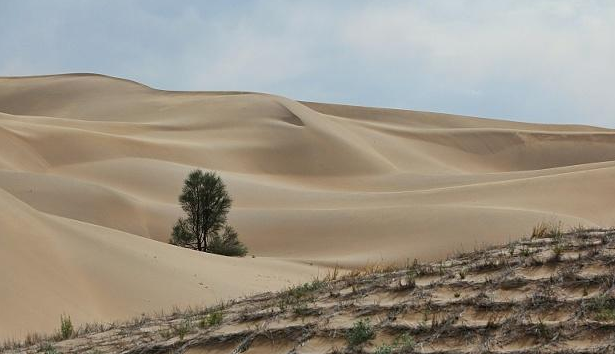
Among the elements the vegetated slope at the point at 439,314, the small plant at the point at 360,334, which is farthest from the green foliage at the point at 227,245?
the small plant at the point at 360,334

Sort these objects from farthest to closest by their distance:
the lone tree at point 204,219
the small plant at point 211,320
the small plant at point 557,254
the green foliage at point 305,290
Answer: the lone tree at point 204,219
the green foliage at point 305,290
the small plant at point 211,320
the small plant at point 557,254

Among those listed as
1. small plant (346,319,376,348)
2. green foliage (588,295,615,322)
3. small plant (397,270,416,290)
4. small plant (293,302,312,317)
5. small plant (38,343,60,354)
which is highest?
small plant (397,270,416,290)

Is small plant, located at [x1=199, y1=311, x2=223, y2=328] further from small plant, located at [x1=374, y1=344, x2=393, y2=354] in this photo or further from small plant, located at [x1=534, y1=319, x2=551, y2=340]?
small plant, located at [x1=534, y1=319, x2=551, y2=340]

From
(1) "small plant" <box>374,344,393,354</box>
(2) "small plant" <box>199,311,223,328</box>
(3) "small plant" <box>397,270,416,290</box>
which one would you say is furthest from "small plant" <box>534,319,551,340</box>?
(2) "small plant" <box>199,311,223,328</box>

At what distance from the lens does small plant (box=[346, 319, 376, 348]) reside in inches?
242

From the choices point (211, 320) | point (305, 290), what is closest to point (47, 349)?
point (211, 320)

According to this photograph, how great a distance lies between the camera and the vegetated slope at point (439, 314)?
573 cm

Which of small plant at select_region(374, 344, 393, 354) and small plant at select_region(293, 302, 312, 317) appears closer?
small plant at select_region(374, 344, 393, 354)

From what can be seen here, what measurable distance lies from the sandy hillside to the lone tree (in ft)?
6.10

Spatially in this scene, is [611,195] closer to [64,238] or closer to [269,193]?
[269,193]

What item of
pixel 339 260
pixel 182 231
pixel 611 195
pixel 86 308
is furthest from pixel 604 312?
pixel 611 195

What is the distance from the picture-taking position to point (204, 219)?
2645 cm

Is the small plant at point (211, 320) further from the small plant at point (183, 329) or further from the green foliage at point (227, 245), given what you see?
the green foliage at point (227, 245)

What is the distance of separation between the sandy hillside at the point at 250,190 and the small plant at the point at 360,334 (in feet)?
21.0
